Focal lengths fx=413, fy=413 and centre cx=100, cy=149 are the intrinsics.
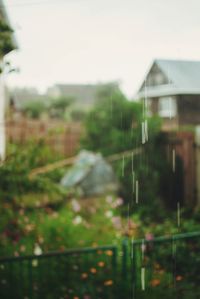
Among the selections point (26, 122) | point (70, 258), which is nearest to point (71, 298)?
point (70, 258)

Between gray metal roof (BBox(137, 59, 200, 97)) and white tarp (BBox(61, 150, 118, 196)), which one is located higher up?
gray metal roof (BBox(137, 59, 200, 97))

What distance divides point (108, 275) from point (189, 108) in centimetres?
368

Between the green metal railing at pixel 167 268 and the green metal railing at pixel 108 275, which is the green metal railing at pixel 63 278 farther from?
the green metal railing at pixel 167 268

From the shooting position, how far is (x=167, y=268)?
14.3 ft

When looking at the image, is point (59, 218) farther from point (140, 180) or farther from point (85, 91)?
point (85, 91)

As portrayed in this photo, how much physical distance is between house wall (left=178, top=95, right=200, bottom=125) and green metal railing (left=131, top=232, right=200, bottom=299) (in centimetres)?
191

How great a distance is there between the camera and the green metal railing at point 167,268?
131 inches

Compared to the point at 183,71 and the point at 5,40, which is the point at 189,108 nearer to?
the point at 183,71

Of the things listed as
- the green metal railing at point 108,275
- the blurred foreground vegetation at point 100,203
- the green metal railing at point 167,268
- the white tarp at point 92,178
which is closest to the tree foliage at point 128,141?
the blurred foreground vegetation at point 100,203

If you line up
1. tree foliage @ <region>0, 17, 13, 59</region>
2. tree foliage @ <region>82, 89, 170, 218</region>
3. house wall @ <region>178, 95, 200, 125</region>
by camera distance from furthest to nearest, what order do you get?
tree foliage @ <region>82, 89, 170, 218</region> < house wall @ <region>178, 95, 200, 125</region> < tree foliage @ <region>0, 17, 13, 59</region>

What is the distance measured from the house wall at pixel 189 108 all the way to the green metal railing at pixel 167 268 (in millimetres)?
1911

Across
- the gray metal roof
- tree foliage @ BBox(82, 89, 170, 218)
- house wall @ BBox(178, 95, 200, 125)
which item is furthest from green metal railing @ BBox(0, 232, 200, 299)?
tree foliage @ BBox(82, 89, 170, 218)

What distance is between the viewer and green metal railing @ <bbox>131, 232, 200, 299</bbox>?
3334 mm

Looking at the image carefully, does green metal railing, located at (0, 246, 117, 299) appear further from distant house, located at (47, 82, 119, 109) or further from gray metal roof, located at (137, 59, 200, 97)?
distant house, located at (47, 82, 119, 109)
